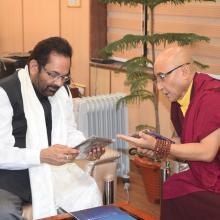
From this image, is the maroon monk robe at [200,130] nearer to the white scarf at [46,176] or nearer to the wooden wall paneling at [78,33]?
the white scarf at [46,176]

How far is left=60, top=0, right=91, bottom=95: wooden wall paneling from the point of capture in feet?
15.6

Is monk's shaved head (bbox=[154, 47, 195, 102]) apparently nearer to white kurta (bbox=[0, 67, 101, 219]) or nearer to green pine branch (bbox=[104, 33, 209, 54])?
white kurta (bbox=[0, 67, 101, 219])

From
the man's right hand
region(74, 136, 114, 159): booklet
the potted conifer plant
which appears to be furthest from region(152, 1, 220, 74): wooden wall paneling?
the man's right hand

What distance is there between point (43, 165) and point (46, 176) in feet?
0.20

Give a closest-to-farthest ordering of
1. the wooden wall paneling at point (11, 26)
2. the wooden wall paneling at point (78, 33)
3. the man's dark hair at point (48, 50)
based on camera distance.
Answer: the man's dark hair at point (48, 50)
the wooden wall paneling at point (78, 33)
the wooden wall paneling at point (11, 26)

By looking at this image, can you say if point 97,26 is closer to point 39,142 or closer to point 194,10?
point 194,10

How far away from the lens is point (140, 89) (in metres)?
3.50

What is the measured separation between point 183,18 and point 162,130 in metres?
0.99

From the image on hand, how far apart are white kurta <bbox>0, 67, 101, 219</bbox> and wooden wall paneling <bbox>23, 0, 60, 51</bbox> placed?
2.76m

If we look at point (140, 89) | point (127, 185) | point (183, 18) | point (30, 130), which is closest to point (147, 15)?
point (183, 18)

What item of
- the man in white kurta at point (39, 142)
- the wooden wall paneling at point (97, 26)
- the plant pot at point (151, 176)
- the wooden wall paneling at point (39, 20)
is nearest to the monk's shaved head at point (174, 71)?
the man in white kurta at point (39, 142)

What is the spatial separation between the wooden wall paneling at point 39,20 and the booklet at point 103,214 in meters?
3.40

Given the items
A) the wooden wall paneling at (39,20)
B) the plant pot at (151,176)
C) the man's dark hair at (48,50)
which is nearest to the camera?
the man's dark hair at (48,50)

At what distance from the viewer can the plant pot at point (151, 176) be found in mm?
3434
